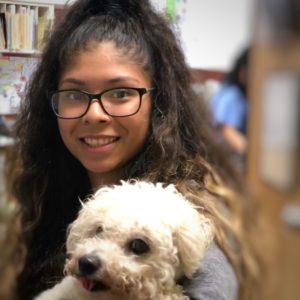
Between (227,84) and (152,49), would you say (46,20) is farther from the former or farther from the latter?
(227,84)

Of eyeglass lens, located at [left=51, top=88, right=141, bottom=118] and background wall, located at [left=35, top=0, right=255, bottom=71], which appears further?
eyeglass lens, located at [left=51, top=88, right=141, bottom=118]

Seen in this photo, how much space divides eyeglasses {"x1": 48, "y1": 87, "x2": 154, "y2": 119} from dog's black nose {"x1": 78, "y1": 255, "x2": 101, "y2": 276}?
24cm

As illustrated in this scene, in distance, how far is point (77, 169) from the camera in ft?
2.84

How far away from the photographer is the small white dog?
65cm

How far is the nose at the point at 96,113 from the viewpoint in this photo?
2.38 ft

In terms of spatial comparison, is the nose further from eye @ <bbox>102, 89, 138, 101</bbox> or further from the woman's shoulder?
the woman's shoulder

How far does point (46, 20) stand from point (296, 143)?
23.3 inches

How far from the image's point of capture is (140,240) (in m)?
0.68

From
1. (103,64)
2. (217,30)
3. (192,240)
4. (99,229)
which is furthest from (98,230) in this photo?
(217,30)

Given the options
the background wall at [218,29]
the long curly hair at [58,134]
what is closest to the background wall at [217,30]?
the background wall at [218,29]

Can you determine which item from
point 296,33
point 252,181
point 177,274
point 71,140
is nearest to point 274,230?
point 252,181

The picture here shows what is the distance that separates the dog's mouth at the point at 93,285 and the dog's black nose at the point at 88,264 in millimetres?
16

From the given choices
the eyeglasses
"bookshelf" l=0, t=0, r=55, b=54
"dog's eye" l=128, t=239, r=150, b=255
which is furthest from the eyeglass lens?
"dog's eye" l=128, t=239, r=150, b=255

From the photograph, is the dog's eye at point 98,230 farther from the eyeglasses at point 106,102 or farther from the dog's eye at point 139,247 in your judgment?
the eyeglasses at point 106,102
